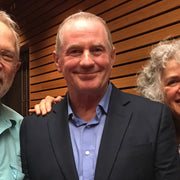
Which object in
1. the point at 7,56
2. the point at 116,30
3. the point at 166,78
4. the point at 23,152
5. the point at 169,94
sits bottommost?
the point at 23,152

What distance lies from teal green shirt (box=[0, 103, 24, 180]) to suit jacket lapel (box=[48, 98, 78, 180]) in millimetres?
373

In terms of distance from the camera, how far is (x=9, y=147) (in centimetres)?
174

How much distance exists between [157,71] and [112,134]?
90 cm

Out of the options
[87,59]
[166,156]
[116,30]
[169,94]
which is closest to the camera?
[166,156]

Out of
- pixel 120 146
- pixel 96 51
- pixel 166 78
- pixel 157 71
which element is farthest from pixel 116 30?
pixel 120 146

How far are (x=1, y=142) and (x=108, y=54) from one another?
3.25 feet

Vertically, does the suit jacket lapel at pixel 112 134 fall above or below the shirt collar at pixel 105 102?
below

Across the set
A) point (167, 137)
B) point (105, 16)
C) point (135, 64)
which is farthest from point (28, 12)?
point (167, 137)

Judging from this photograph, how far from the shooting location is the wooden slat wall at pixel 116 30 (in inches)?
131

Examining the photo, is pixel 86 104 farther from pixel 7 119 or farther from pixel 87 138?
pixel 7 119

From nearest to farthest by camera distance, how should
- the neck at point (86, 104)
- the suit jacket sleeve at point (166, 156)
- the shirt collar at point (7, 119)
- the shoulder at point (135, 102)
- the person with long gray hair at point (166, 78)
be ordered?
the suit jacket sleeve at point (166, 156) → the shoulder at point (135, 102) → the neck at point (86, 104) → the shirt collar at point (7, 119) → the person with long gray hair at point (166, 78)

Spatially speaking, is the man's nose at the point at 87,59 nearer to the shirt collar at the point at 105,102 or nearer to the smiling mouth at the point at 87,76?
the smiling mouth at the point at 87,76

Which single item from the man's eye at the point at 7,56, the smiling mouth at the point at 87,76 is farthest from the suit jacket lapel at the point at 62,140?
the man's eye at the point at 7,56

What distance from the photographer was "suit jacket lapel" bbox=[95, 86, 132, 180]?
1317mm
